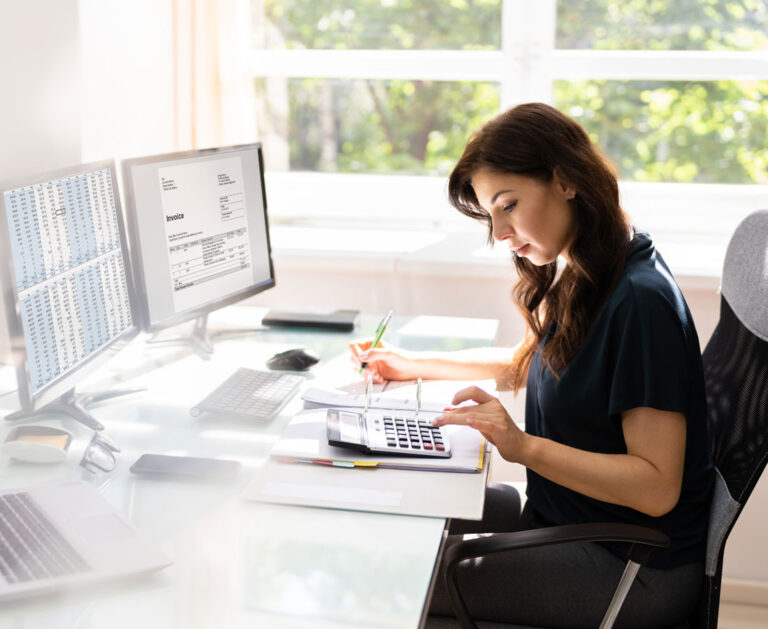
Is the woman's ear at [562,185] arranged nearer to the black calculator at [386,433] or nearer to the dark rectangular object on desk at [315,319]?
the black calculator at [386,433]

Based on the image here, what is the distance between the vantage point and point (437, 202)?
2729 mm

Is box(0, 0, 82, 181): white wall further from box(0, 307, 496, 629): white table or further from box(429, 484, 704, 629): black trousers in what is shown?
box(429, 484, 704, 629): black trousers

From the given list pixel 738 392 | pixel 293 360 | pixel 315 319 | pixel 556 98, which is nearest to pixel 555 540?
pixel 738 392

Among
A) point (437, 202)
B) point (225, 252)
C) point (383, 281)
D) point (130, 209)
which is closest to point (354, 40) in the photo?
point (437, 202)

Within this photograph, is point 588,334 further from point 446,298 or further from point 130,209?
point 446,298

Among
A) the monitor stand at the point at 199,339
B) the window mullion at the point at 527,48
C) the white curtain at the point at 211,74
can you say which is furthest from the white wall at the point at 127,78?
the window mullion at the point at 527,48

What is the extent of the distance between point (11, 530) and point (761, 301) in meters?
1.09

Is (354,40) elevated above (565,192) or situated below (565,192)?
above

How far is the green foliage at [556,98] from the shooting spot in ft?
8.30

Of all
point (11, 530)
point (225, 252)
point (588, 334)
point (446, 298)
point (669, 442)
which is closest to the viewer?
point (11, 530)

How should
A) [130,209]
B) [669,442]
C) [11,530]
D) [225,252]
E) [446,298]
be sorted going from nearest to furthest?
[11,530]
[669,442]
[130,209]
[225,252]
[446,298]

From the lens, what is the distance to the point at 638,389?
1.28 meters

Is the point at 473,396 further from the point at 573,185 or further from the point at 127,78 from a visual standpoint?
the point at 127,78

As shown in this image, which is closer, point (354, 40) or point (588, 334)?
point (588, 334)
